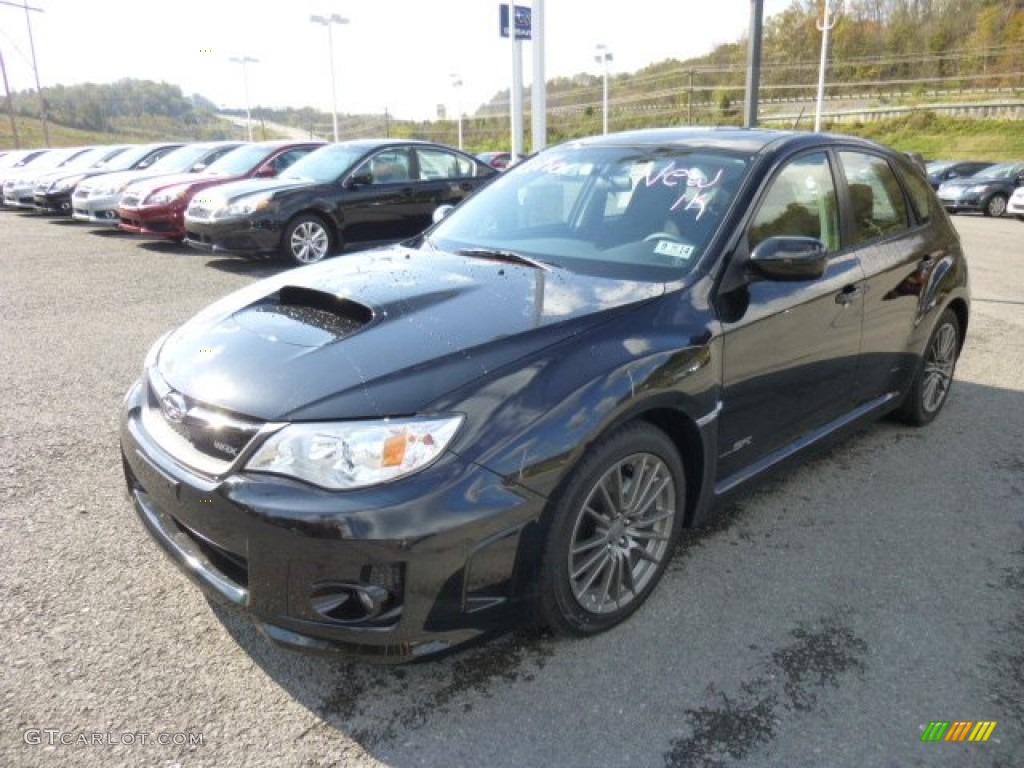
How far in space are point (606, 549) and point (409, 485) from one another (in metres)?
0.85

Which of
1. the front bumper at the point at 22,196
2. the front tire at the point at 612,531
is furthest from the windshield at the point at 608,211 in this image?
the front bumper at the point at 22,196

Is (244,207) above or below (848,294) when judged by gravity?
above

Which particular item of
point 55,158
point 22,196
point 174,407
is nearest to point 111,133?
point 55,158

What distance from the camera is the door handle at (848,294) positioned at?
3.57 m

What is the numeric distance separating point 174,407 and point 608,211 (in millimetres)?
1956

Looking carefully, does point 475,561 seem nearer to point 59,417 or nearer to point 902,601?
point 902,601

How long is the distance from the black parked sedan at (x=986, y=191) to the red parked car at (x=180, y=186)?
17122 millimetres

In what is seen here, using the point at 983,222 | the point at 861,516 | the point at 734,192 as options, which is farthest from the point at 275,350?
the point at 983,222

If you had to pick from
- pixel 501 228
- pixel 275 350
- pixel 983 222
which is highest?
pixel 501 228

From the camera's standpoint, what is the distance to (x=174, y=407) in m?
2.54

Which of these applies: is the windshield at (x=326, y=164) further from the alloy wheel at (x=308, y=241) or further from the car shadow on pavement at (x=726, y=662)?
the car shadow on pavement at (x=726, y=662)

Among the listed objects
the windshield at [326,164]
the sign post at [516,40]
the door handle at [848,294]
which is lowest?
the door handle at [848,294]

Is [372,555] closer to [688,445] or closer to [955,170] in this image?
[688,445]

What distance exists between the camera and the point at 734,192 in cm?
322
